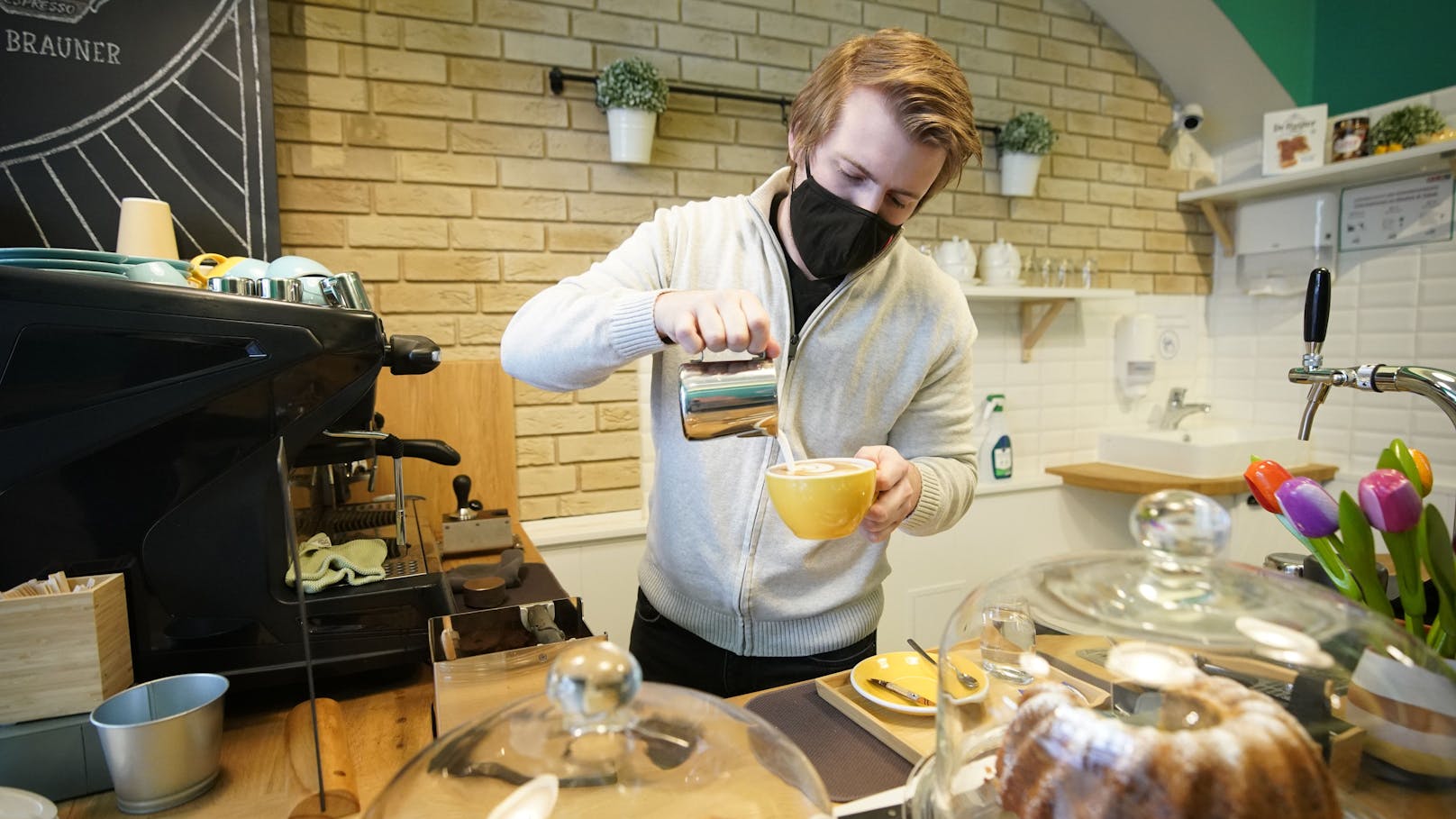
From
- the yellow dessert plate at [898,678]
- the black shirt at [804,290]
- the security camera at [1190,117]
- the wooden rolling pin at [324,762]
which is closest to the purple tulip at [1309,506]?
the yellow dessert plate at [898,678]

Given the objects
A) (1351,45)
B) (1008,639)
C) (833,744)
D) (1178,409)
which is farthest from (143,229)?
(1351,45)

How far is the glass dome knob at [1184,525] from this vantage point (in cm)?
56

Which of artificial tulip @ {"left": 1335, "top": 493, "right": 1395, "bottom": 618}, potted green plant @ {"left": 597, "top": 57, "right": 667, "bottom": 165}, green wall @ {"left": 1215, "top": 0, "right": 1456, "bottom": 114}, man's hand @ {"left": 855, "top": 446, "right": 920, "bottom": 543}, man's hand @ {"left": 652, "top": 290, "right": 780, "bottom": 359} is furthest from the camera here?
green wall @ {"left": 1215, "top": 0, "right": 1456, "bottom": 114}

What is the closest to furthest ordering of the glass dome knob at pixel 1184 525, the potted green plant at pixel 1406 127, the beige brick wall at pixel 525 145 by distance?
the glass dome knob at pixel 1184 525 → the beige brick wall at pixel 525 145 → the potted green plant at pixel 1406 127

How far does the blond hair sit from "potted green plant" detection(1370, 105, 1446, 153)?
8.11 ft

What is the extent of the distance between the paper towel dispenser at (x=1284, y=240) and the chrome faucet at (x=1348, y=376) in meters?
2.47

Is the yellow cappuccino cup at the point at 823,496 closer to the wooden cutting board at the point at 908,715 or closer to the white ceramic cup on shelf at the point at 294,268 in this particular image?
the wooden cutting board at the point at 908,715

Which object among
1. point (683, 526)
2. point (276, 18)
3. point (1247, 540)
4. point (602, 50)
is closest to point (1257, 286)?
point (1247, 540)

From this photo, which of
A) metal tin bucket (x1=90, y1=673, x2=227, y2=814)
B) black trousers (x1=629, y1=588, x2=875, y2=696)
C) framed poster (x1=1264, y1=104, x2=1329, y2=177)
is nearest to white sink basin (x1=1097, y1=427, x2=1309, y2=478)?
framed poster (x1=1264, y1=104, x2=1329, y2=177)

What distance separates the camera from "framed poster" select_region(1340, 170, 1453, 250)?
2.79 meters

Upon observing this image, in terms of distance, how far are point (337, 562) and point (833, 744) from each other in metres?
0.71

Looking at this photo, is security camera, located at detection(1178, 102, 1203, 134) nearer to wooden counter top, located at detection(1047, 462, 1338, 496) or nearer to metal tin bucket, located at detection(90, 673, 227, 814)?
wooden counter top, located at detection(1047, 462, 1338, 496)

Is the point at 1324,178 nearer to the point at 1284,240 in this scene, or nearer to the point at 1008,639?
the point at 1284,240

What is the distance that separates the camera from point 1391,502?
736mm
